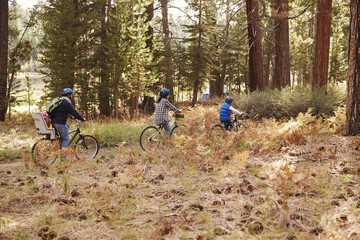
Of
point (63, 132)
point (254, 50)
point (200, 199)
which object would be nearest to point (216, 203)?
point (200, 199)

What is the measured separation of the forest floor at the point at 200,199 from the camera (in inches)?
110

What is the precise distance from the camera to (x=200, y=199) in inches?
146

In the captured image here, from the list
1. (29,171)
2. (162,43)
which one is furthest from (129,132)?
(162,43)

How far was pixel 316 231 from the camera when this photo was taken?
2.63 meters

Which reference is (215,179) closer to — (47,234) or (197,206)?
(197,206)

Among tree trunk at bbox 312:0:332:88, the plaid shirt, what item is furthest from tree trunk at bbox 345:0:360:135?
tree trunk at bbox 312:0:332:88

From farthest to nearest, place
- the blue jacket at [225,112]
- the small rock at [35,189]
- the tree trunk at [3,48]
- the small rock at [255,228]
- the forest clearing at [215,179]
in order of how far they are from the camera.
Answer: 1. the tree trunk at [3,48]
2. the blue jacket at [225,112]
3. the small rock at [35,189]
4. the forest clearing at [215,179]
5. the small rock at [255,228]

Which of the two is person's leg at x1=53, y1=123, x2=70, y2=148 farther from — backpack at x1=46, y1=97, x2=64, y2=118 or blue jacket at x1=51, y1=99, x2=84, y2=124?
backpack at x1=46, y1=97, x2=64, y2=118

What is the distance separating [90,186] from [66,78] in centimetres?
1475

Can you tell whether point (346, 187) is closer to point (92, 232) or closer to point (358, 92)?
point (358, 92)

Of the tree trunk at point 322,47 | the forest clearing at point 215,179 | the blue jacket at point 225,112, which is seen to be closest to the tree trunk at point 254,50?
the forest clearing at point 215,179

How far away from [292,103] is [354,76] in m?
5.65

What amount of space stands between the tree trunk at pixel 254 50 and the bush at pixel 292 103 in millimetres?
2017

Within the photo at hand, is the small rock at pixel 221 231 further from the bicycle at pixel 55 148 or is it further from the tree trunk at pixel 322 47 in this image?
the tree trunk at pixel 322 47
